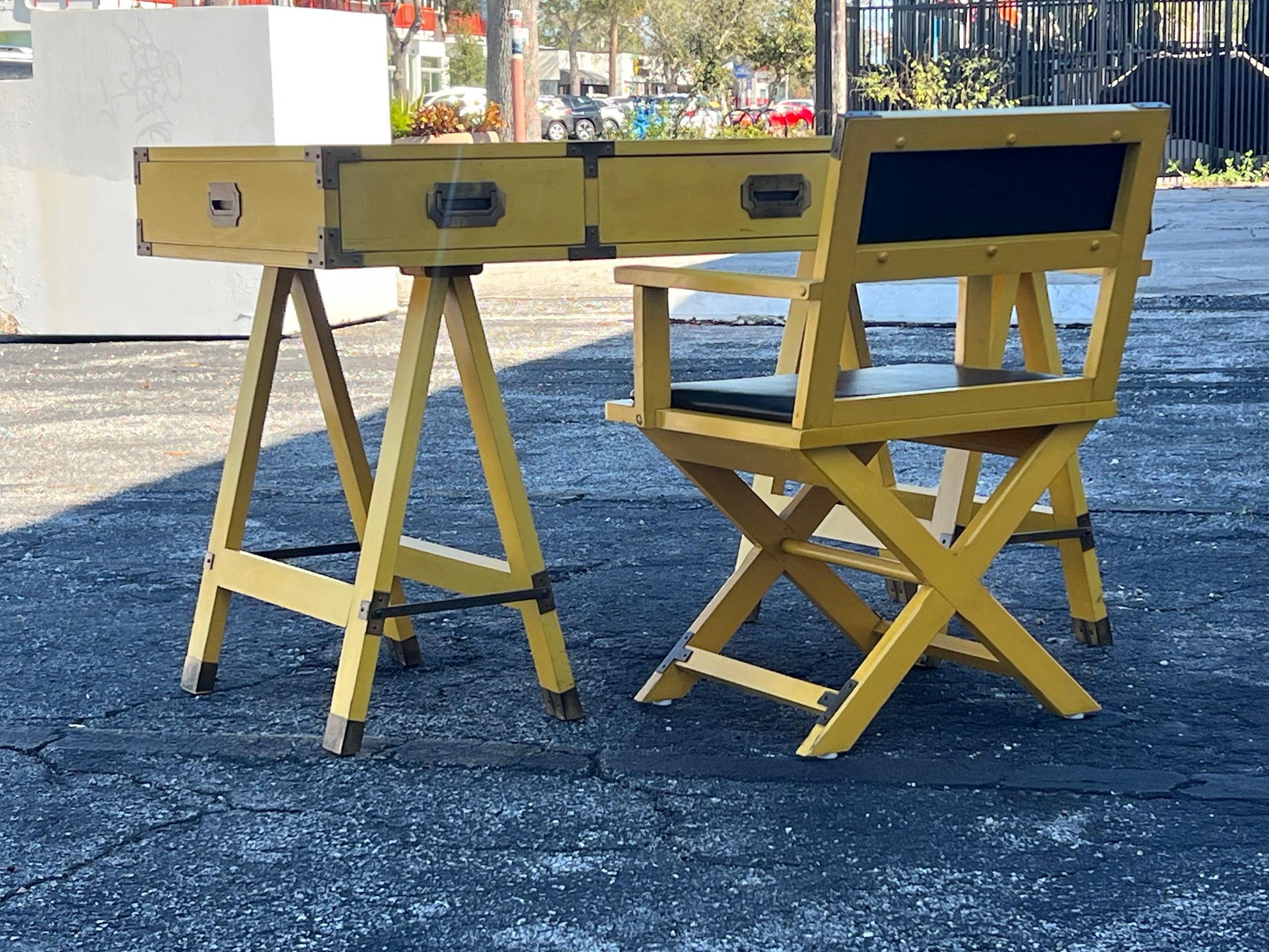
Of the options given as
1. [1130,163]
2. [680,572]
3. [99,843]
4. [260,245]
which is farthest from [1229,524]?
[99,843]

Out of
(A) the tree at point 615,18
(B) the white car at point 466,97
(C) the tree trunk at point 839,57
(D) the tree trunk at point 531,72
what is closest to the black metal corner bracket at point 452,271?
(C) the tree trunk at point 839,57

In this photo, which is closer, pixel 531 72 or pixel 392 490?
pixel 392 490

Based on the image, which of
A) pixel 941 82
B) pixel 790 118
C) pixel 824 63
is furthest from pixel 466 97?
pixel 941 82

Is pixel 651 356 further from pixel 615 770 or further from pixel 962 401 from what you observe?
pixel 615 770

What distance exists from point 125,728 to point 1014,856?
5.96 feet

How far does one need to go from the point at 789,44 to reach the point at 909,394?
1711 inches

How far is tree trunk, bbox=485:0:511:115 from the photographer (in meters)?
25.4

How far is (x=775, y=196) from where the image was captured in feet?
11.1

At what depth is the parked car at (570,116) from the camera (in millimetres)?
44056

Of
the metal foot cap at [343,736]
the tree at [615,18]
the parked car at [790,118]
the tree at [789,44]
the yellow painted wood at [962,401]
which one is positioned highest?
the tree at [615,18]

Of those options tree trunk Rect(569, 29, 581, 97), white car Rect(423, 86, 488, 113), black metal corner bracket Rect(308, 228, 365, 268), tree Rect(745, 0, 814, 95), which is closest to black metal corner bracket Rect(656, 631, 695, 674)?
black metal corner bracket Rect(308, 228, 365, 268)

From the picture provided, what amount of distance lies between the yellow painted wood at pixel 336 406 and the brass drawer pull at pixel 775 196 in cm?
94

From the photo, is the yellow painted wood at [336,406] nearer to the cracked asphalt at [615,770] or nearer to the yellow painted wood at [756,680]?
the cracked asphalt at [615,770]

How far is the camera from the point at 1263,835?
2.74 meters
